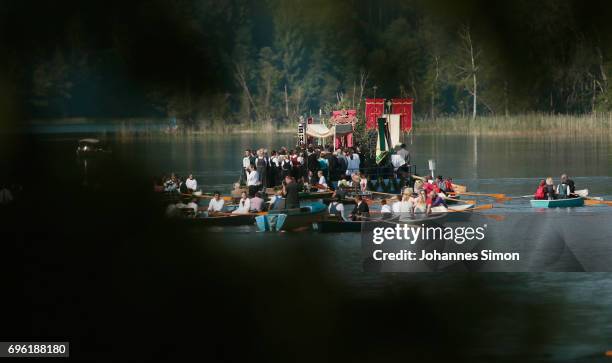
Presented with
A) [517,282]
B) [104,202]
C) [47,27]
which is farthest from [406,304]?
[104,202]

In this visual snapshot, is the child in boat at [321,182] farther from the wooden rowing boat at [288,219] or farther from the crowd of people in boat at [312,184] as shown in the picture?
the wooden rowing boat at [288,219]

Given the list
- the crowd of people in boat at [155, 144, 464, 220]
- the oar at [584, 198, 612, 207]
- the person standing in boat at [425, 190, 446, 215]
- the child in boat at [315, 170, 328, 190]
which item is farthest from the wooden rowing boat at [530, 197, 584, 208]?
the child in boat at [315, 170, 328, 190]

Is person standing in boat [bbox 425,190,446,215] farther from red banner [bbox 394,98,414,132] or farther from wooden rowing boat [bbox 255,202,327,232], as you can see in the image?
red banner [bbox 394,98,414,132]

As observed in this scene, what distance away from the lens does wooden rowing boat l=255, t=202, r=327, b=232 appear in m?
24.7

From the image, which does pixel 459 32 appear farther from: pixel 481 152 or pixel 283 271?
pixel 481 152

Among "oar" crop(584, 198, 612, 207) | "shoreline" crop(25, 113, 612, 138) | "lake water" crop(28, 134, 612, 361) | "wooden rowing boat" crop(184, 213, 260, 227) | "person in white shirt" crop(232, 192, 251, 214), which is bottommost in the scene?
"lake water" crop(28, 134, 612, 361)

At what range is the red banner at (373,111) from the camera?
4019 centimetres

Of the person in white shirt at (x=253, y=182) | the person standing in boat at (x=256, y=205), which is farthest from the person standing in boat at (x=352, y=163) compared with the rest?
the person standing in boat at (x=256, y=205)

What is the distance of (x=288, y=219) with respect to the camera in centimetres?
2467

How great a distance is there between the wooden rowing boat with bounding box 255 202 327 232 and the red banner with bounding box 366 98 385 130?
1493 centimetres

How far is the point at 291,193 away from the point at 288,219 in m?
0.73

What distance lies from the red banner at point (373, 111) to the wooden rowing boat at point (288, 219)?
1493 cm

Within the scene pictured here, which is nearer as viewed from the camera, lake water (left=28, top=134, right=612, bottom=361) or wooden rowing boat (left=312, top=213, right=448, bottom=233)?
lake water (left=28, top=134, right=612, bottom=361)

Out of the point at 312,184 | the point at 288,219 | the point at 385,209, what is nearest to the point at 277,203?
the point at 288,219
